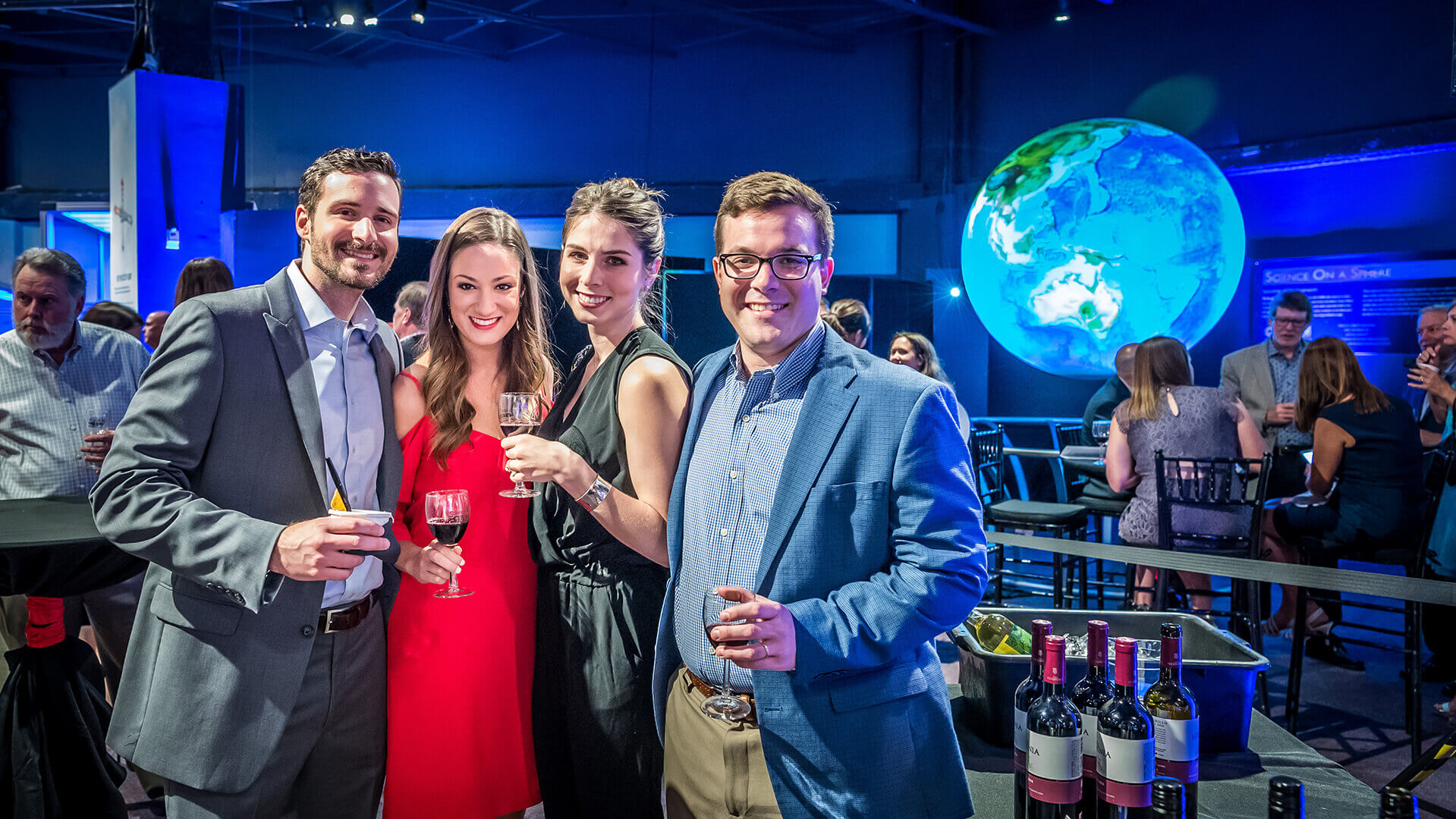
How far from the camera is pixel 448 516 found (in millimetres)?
1834

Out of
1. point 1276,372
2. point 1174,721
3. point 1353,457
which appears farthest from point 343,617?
point 1276,372

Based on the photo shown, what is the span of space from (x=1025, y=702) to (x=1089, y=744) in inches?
5.5

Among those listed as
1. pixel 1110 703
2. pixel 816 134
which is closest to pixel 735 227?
pixel 1110 703

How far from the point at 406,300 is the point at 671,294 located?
54.6 inches

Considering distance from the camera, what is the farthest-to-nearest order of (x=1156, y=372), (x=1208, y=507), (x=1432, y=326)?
(x=1432, y=326)
(x=1156, y=372)
(x=1208, y=507)

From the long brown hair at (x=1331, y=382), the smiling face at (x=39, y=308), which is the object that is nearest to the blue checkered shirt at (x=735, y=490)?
the smiling face at (x=39, y=308)

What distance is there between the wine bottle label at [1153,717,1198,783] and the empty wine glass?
4.23 ft

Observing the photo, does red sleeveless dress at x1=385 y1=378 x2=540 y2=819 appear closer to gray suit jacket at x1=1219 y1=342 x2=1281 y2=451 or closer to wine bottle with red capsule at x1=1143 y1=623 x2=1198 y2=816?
wine bottle with red capsule at x1=1143 y1=623 x2=1198 y2=816

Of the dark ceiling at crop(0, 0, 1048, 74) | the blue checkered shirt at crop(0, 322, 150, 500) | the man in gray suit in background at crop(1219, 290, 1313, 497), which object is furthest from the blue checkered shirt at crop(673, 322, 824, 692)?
the dark ceiling at crop(0, 0, 1048, 74)

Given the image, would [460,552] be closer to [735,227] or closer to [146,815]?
[735,227]

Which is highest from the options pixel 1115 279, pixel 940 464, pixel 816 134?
pixel 816 134

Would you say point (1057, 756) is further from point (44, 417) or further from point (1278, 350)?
point (1278, 350)

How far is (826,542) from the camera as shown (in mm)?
1511

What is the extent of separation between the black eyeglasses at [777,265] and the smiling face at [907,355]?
3379mm
